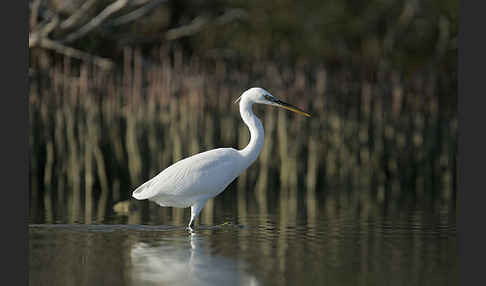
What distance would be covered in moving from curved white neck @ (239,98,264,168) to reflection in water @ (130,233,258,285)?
1714 millimetres

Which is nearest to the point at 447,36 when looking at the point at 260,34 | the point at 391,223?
the point at 260,34

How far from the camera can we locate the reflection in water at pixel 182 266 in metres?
6.04

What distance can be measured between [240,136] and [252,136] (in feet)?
16.8

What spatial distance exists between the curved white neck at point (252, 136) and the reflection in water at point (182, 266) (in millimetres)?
1714

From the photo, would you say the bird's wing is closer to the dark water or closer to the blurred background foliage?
the dark water

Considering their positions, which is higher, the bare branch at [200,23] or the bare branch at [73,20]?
the bare branch at [200,23]

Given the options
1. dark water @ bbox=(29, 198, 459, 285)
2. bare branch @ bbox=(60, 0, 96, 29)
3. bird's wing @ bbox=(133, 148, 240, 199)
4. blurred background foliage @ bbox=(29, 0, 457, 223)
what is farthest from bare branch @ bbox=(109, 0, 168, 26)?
bird's wing @ bbox=(133, 148, 240, 199)

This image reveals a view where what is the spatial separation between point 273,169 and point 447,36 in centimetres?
952

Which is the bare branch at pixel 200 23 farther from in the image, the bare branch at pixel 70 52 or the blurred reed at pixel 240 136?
the blurred reed at pixel 240 136

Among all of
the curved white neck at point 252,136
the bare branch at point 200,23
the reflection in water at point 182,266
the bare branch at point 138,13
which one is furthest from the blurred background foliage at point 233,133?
the reflection in water at point 182,266

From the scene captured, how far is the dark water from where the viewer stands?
6.22 m

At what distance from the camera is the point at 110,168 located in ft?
47.9

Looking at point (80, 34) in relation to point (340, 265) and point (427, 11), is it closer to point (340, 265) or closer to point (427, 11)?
point (427, 11)

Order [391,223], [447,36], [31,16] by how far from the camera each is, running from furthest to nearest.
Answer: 1. [447,36]
2. [31,16]
3. [391,223]
